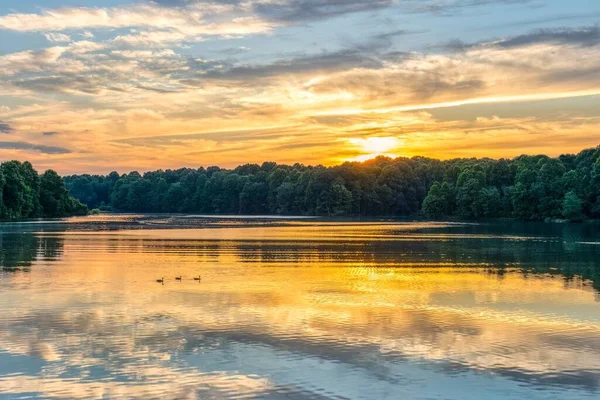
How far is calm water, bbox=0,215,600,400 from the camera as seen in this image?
1617 cm

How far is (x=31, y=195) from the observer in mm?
138125

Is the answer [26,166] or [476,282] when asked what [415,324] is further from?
[26,166]

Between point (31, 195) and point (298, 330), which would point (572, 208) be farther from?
point (298, 330)

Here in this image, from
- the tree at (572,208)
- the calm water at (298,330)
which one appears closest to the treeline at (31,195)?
the calm water at (298,330)

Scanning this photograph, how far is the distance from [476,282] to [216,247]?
28754 millimetres

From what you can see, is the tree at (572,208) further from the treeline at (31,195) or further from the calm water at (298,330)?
the treeline at (31,195)

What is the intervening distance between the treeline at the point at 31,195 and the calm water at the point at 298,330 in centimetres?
8573

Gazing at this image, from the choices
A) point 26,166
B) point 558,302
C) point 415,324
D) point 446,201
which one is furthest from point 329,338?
point 446,201

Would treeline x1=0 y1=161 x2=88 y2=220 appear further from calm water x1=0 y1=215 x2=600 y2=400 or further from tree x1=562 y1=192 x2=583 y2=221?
tree x1=562 y1=192 x2=583 y2=221

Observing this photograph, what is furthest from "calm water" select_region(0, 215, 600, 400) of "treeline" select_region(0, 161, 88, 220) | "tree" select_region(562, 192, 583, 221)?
"tree" select_region(562, 192, 583, 221)

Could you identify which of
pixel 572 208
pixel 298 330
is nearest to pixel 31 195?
pixel 572 208

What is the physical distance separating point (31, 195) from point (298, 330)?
12764cm

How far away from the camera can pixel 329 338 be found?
69.2 feet

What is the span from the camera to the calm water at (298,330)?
16172 mm
